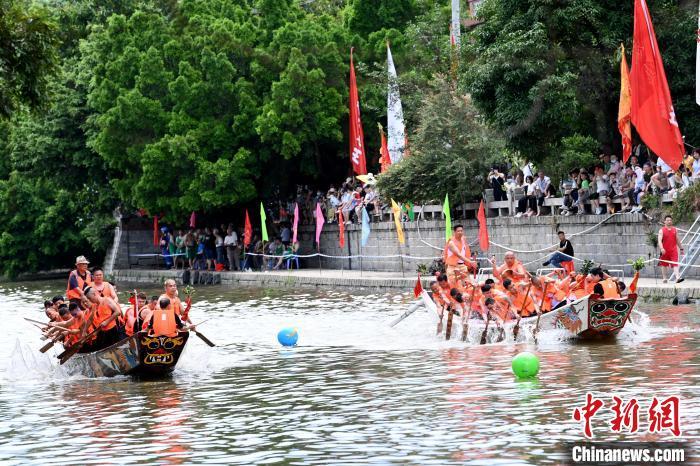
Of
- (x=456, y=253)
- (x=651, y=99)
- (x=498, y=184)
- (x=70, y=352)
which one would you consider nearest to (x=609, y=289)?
(x=456, y=253)

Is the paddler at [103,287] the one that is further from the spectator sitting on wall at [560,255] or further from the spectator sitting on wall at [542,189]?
the spectator sitting on wall at [542,189]

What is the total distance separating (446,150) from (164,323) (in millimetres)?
22595

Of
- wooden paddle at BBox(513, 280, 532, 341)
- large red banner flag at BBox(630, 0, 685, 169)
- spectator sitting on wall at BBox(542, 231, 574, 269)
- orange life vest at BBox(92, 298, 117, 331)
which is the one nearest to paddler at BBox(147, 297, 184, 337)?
orange life vest at BBox(92, 298, 117, 331)

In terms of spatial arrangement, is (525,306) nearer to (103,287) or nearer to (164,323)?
(164,323)

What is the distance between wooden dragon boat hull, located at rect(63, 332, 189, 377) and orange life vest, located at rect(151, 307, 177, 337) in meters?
0.13

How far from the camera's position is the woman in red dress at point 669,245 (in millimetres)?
29000

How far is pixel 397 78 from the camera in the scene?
46.4 metres

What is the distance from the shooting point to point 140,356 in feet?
66.2

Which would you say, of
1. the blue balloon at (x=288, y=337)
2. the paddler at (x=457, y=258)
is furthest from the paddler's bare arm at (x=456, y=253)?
the blue balloon at (x=288, y=337)

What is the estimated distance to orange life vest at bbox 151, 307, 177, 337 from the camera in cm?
2023

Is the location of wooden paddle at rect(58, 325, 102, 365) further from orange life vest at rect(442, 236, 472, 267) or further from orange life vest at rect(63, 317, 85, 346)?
orange life vest at rect(442, 236, 472, 267)

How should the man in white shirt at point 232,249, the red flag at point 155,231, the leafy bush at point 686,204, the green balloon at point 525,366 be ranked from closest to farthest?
the green balloon at point 525,366 < the leafy bush at point 686,204 < the man in white shirt at point 232,249 < the red flag at point 155,231

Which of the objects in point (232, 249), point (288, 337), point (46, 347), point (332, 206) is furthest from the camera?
point (232, 249)

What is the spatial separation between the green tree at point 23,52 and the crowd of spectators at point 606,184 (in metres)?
15.9
